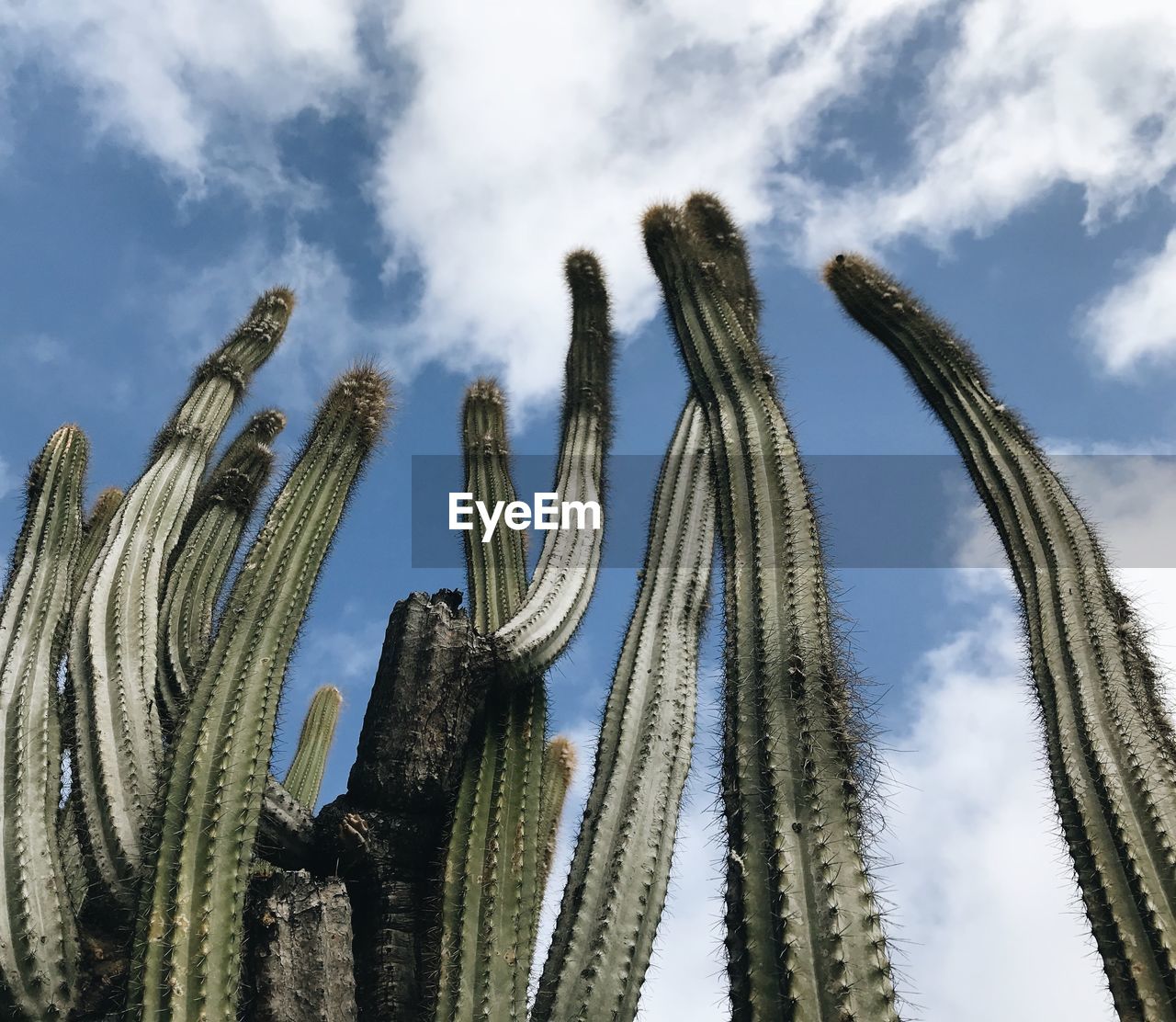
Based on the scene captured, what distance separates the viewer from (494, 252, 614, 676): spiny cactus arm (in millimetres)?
5160

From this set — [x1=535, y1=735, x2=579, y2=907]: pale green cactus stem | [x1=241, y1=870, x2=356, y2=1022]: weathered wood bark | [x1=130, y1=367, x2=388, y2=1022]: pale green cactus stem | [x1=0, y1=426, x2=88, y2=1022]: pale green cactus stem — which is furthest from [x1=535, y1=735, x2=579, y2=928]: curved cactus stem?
[x1=0, y1=426, x2=88, y2=1022]: pale green cactus stem

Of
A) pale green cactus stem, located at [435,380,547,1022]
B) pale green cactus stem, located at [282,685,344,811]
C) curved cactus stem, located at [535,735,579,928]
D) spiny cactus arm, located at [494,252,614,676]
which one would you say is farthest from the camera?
pale green cactus stem, located at [282,685,344,811]

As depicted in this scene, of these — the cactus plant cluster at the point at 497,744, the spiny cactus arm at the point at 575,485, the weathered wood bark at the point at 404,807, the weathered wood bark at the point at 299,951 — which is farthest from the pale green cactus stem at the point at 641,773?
the weathered wood bark at the point at 299,951

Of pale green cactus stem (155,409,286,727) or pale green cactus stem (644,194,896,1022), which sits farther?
pale green cactus stem (155,409,286,727)

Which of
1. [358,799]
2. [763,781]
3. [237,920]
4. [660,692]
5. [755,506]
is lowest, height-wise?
[237,920]

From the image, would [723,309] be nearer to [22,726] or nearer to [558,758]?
[558,758]

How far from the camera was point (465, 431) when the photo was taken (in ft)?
22.9

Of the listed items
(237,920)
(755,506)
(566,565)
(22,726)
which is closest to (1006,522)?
(755,506)

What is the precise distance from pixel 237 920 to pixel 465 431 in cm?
413

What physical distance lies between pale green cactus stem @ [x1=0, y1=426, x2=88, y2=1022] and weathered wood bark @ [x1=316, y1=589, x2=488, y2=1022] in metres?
1.23

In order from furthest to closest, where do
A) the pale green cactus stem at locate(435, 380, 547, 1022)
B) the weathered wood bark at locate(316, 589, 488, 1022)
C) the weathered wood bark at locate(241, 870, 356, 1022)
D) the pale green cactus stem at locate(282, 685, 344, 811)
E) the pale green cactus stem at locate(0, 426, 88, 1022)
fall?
the pale green cactus stem at locate(282, 685, 344, 811), the weathered wood bark at locate(316, 589, 488, 1022), the weathered wood bark at locate(241, 870, 356, 1022), the pale green cactus stem at locate(435, 380, 547, 1022), the pale green cactus stem at locate(0, 426, 88, 1022)

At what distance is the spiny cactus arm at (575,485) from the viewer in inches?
203

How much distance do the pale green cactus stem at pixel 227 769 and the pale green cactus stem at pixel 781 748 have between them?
1.77 meters

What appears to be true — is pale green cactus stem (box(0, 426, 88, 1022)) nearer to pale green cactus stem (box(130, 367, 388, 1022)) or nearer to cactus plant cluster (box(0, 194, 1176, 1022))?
cactus plant cluster (box(0, 194, 1176, 1022))
